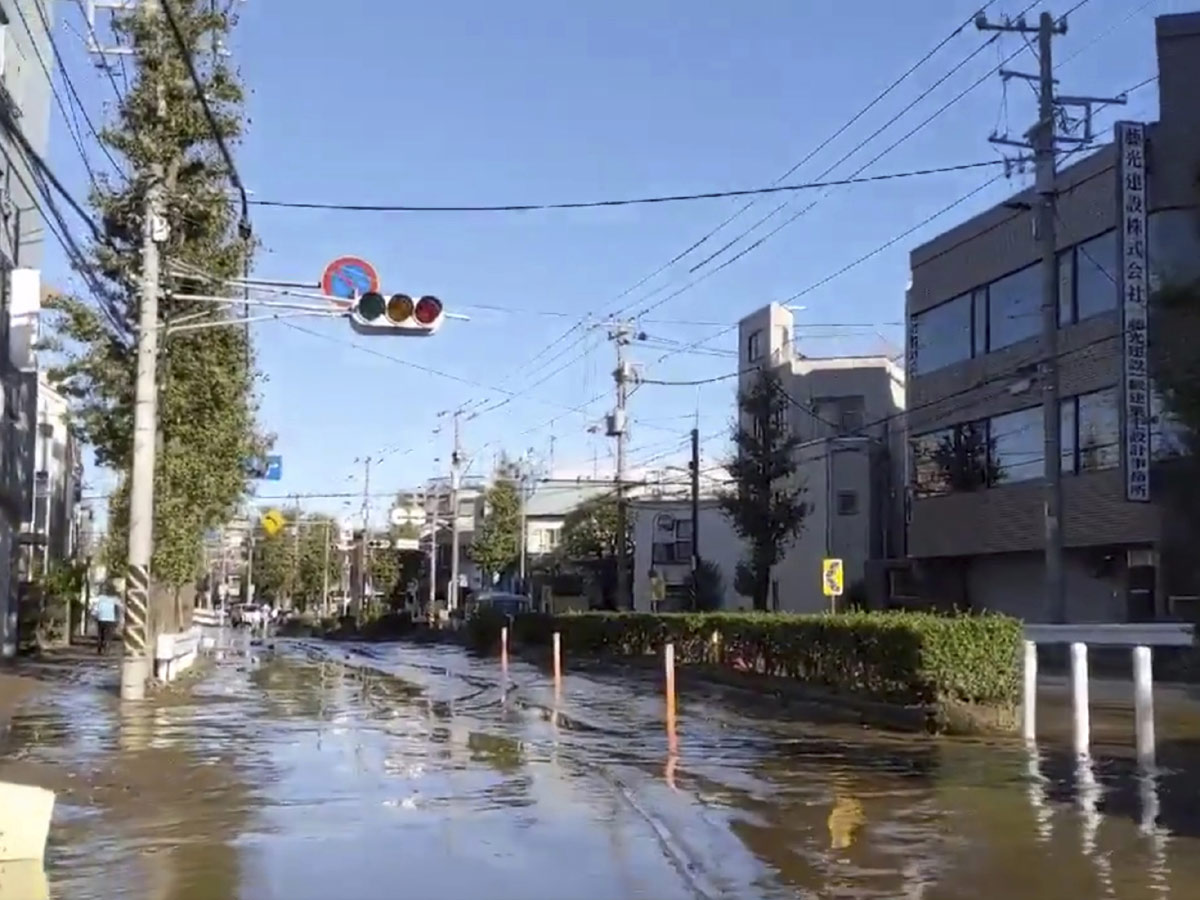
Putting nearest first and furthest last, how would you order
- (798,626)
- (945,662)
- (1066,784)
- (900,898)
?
(900,898)
(1066,784)
(945,662)
(798,626)

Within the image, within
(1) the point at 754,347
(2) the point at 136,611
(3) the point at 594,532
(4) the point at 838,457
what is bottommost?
(2) the point at 136,611

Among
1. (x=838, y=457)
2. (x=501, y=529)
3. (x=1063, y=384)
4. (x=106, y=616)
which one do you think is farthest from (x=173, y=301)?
(x=501, y=529)

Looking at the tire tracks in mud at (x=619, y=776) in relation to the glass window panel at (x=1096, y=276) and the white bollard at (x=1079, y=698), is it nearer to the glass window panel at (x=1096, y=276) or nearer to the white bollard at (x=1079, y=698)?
the white bollard at (x=1079, y=698)

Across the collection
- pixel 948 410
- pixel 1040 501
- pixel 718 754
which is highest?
pixel 948 410

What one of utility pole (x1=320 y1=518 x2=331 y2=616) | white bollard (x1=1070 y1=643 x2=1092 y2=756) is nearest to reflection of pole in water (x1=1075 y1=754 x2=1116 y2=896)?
white bollard (x1=1070 y1=643 x2=1092 y2=756)

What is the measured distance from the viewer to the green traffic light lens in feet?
68.3

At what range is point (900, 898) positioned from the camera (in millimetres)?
9125

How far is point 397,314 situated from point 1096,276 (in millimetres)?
21218

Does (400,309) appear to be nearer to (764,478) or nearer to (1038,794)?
(1038,794)

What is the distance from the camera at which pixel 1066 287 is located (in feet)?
124

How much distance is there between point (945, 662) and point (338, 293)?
31.6 ft

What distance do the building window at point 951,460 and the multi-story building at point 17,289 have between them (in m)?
23.9

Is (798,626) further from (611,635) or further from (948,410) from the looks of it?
(948,410)

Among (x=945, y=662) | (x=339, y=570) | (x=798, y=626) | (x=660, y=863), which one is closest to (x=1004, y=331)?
(x=798, y=626)
